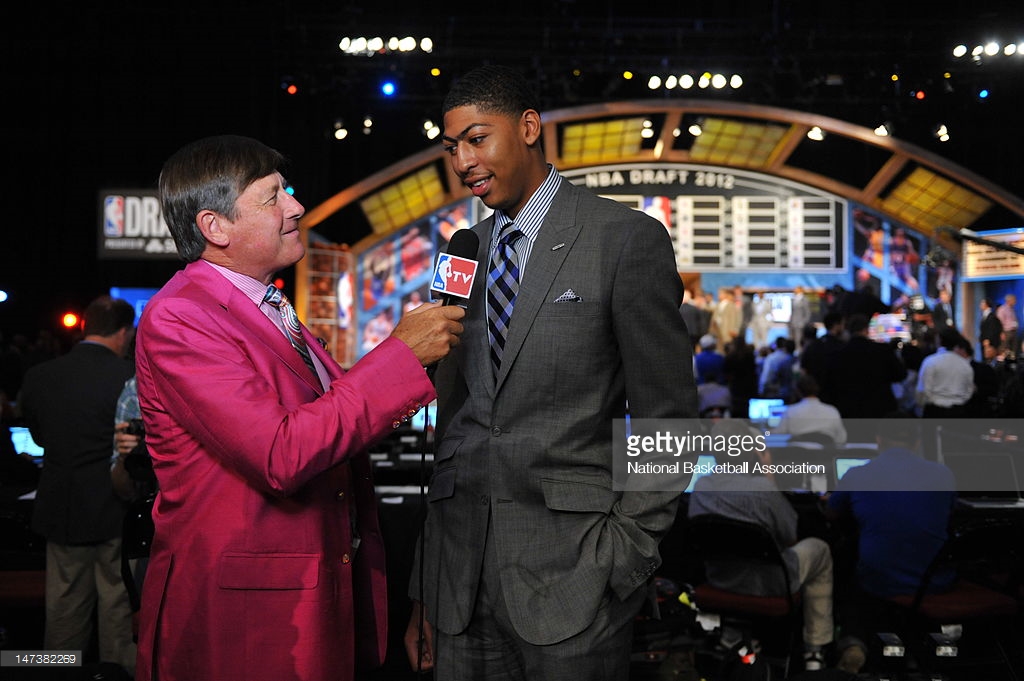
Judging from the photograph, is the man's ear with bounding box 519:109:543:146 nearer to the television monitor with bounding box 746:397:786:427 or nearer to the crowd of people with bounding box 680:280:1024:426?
the crowd of people with bounding box 680:280:1024:426

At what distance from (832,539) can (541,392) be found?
142 inches

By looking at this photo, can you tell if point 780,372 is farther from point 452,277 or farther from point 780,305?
point 452,277

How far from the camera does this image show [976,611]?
394 centimetres

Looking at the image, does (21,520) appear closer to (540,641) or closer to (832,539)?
(540,641)

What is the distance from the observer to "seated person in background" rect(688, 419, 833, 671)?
13.2 ft

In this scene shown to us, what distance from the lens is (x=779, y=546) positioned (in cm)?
405

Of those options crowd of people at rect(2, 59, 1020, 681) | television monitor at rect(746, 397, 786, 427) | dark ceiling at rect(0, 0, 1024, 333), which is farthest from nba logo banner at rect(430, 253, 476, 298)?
dark ceiling at rect(0, 0, 1024, 333)

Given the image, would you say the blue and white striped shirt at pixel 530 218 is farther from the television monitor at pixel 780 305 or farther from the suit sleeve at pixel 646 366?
the television monitor at pixel 780 305

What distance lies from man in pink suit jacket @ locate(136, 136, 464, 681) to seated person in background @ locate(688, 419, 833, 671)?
2.77m

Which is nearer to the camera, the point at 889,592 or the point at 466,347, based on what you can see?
the point at 466,347

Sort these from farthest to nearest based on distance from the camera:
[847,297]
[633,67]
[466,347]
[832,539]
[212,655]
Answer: [847,297]
[633,67]
[832,539]
[466,347]
[212,655]

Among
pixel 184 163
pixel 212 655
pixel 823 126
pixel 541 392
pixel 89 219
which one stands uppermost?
pixel 823 126

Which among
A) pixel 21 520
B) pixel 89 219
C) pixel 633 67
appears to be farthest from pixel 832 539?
pixel 89 219

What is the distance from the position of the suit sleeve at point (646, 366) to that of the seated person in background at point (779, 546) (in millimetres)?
2383
